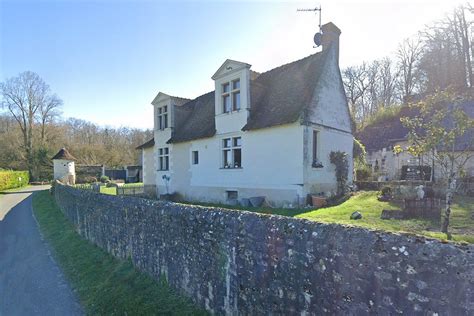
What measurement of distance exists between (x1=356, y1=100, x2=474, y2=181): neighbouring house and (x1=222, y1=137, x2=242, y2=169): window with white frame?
37.5 feet

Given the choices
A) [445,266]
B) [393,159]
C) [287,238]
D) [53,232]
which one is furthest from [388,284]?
[393,159]

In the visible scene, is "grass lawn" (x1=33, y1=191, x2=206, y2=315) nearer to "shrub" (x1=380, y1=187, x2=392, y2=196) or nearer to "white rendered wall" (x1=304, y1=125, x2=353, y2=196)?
"white rendered wall" (x1=304, y1=125, x2=353, y2=196)

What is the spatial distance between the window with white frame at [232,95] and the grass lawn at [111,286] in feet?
30.5

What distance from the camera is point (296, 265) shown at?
310cm

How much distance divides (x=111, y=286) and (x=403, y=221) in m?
8.09

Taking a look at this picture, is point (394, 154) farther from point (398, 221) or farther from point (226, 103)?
point (398, 221)

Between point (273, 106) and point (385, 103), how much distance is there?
29.8 metres

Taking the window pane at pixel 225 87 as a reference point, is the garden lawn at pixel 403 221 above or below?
below

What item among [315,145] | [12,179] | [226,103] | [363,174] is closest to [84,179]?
[12,179]

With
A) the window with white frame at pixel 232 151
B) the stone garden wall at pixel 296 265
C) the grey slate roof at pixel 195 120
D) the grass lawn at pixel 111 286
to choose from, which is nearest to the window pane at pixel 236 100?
the window with white frame at pixel 232 151

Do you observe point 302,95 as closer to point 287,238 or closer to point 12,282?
point 287,238

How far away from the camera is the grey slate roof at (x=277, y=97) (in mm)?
13281

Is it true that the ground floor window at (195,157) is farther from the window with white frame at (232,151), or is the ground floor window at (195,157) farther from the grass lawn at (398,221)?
the grass lawn at (398,221)

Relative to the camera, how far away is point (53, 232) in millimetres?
12273
